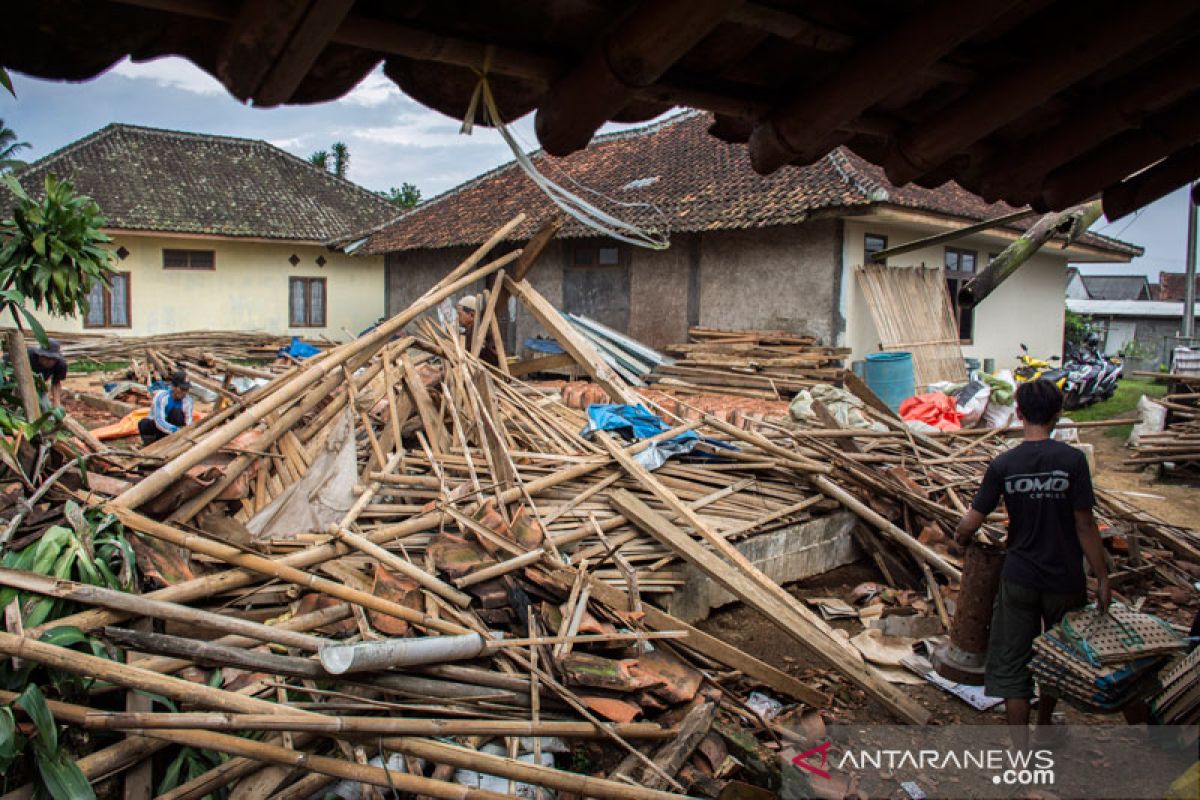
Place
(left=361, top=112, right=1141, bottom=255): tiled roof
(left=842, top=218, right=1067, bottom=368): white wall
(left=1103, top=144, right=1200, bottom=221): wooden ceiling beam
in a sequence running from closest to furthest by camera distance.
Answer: (left=1103, top=144, right=1200, bottom=221): wooden ceiling beam, (left=361, top=112, right=1141, bottom=255): tiled roof, (left=842, top=218, right=1067, bottom=368): white wall

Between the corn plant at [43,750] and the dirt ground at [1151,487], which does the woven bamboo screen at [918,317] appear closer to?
the dirt ground at [1151,487]

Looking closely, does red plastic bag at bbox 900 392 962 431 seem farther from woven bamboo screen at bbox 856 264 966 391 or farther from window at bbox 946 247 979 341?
window at bbox 946 247 979 341

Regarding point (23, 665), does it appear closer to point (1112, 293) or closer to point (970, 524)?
point (970, 524)

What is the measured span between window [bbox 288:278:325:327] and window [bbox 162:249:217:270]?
2.22m

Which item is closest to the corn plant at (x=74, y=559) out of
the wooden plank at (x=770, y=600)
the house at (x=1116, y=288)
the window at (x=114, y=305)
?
the wooden plank at (x=770, y=600)

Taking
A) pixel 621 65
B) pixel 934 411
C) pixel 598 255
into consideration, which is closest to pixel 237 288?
pixel 598 255

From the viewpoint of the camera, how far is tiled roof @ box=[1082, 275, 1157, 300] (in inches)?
1826

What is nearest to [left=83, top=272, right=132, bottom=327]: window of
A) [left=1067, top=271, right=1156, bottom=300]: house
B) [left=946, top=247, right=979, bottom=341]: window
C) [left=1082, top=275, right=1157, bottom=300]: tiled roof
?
[left=946, top=247, right=979, bottom=341]: window

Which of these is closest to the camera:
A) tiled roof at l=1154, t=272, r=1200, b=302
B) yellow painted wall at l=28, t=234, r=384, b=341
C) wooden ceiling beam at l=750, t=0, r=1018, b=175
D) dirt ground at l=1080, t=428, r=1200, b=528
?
wooden ceiling beam at l=750, t=0, r=1018, b=175

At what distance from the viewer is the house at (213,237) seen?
70.3ft

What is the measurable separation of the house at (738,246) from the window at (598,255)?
3 cm

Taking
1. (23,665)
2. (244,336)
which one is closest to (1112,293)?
(244,336)

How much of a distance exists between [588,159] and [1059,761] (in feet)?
58.8

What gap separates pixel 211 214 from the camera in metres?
22.5
